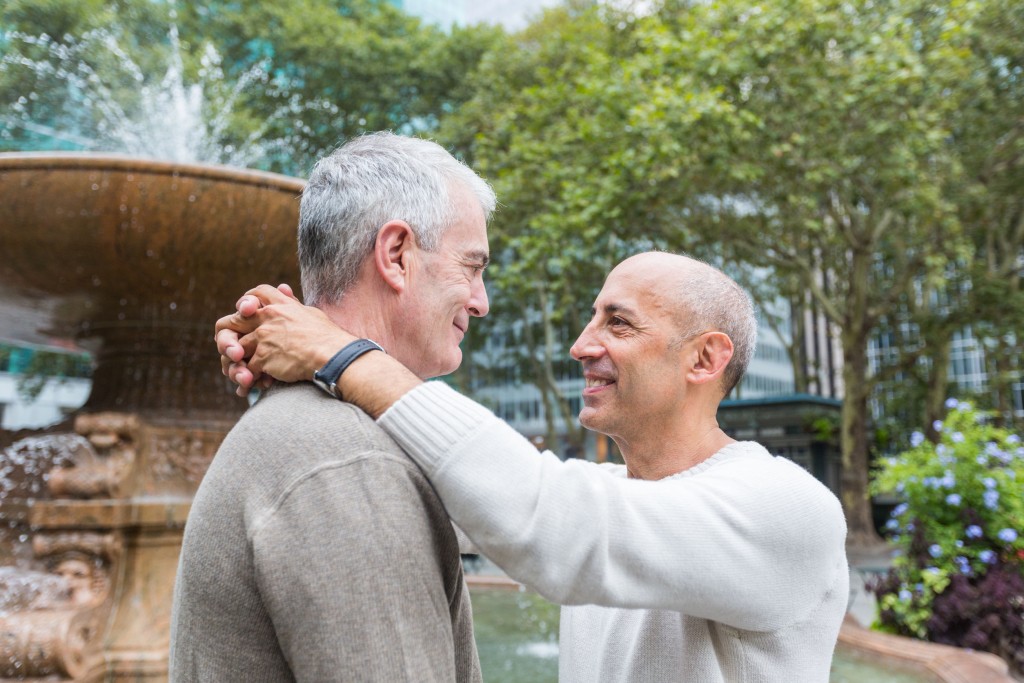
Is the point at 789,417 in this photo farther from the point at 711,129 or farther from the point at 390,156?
the point at 390,156

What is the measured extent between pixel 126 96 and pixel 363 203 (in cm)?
1805

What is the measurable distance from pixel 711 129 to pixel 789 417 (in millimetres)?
13910

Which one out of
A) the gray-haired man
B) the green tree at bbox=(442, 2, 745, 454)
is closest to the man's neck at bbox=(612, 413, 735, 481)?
the gray-haired man

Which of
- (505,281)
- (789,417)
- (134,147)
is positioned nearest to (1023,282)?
(789,417)

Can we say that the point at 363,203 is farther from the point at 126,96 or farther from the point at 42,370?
the point at 42,370

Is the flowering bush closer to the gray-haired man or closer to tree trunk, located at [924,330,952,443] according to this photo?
the gray-haired man

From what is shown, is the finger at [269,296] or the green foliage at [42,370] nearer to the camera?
the finger at [269,296]

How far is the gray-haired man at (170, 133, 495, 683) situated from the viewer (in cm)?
107

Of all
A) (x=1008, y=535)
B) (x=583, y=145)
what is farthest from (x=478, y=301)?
(x=583, y=145)

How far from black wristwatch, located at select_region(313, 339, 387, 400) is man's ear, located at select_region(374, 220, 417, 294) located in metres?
0.17

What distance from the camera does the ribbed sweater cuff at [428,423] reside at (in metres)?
1.22

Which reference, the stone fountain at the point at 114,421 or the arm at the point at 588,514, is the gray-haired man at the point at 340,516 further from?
the stone fountain at the point at 114,421

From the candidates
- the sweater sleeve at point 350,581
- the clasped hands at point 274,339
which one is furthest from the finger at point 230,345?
the sweater sleeve at point 350,581

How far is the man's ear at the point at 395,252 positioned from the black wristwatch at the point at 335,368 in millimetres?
173
